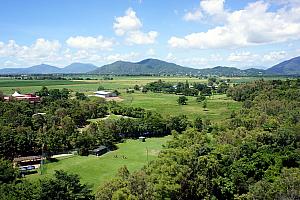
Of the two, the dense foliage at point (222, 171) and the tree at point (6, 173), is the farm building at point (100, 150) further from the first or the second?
the tree at point (6, 173)

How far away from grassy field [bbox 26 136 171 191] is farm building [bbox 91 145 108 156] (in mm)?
704

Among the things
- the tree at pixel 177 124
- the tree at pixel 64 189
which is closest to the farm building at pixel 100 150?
the tree at pixel 177 124

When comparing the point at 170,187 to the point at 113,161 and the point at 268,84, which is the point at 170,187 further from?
the point at 268,84

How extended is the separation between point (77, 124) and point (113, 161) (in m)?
21.5

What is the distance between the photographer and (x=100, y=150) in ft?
147

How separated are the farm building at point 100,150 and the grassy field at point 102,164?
704 mm

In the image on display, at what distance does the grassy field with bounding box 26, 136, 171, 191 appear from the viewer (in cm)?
3550

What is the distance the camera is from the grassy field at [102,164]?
35.5 meters

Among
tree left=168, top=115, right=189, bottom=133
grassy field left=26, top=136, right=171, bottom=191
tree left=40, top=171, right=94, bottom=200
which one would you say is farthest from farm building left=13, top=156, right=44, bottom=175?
tree left=168, top=115, right=189, bottom=133

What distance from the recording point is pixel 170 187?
24875mm

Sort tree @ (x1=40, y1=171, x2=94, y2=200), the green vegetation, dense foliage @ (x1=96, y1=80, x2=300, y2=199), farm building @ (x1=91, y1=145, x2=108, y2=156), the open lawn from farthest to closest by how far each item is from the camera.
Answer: the open lawn
farm building @ (x1=91, y1=145, x2=108, y2=156)
the green vegetation
tree @ (x1=40, y1=171, x2=94, y2=200)
dense foliage @ (x1=96, y1=80, x2=300, y2=199)

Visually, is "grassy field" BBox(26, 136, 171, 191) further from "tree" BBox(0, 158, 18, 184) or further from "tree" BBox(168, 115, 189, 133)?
"tree" BBox(168, 115, 189, 133)

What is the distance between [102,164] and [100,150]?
4.92m

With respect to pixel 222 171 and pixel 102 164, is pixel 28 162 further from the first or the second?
pixel 222 171
